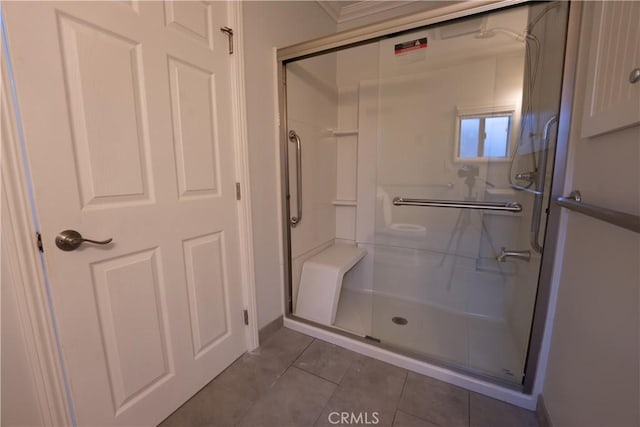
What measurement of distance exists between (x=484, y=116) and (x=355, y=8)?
58.8 inches

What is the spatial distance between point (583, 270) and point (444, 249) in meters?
1.13

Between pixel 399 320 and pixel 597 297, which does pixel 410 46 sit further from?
pixel 399 320

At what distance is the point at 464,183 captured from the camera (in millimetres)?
1909

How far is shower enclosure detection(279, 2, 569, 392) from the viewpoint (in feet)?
4.81

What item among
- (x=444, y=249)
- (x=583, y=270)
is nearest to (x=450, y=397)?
(x=583, y=270)

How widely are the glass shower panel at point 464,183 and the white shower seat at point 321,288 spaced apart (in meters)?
0.34

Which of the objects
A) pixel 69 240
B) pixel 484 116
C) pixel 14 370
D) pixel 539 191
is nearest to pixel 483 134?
pixel 484 116

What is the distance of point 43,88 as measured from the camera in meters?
0.80

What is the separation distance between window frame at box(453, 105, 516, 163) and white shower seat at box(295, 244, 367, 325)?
1181 mm

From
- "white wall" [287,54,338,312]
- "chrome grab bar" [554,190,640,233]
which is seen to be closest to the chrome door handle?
"white wall" [287,54,338,312]

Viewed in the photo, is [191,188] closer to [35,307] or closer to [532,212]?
[35,307]

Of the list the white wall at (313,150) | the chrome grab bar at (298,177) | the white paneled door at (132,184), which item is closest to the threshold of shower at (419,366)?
the white wall at (313,150)

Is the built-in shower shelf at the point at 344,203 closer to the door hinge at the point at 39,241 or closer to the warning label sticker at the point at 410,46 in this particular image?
the warning label sticker at the point at 410,46

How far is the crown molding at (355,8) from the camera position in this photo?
7.13ft
